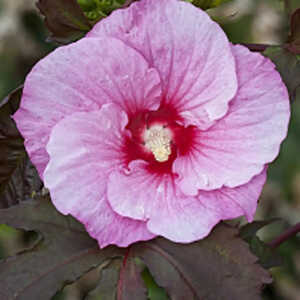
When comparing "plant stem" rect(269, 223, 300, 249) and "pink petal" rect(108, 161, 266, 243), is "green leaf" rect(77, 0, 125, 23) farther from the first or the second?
"plant stem" rect(269, 223, 300, 249)

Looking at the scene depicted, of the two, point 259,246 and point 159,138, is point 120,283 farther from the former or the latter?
point 259,246

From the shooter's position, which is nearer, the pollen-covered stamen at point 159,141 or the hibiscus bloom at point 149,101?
the hibiscus bloom at point 149,101

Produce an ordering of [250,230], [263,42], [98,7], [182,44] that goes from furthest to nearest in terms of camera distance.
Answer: [263,42], [250,230], [98,7], [182,44]

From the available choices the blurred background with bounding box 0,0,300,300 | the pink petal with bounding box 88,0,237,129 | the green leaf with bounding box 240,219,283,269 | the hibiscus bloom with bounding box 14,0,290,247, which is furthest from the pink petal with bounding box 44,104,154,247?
the blurred background with bounding box 0,0,300,300

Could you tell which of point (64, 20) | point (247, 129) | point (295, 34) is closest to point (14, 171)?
point (64, 20)

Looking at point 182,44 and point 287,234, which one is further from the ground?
point 182,44

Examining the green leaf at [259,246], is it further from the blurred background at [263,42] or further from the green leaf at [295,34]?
the blurred background at [263,42]

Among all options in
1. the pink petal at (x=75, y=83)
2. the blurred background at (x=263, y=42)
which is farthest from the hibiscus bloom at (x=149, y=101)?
the blurred background at (x=263, y=42)

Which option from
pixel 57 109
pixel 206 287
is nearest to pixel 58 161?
pixel 57 109
